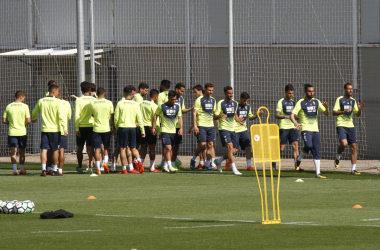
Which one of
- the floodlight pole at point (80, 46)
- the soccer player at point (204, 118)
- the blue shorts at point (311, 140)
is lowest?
the blue shorts at point (311, 140)

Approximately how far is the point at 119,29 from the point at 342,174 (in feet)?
34.4

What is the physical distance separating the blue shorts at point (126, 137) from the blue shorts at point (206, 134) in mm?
1991

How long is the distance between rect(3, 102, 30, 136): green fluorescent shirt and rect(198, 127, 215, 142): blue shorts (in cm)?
454

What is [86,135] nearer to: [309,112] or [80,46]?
[80,46]

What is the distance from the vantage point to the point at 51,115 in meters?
20.3

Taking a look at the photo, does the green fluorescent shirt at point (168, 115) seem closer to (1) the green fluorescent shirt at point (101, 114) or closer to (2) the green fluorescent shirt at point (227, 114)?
(2) the green fluorescent shirt at point (227, 114)

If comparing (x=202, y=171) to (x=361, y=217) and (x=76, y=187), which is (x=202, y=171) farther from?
(x=361, y=217)

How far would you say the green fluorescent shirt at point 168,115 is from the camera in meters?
21.4

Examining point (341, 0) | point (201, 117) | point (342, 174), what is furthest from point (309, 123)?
point (341, 0)

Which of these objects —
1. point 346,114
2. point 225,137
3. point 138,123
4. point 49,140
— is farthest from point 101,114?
point 346,114

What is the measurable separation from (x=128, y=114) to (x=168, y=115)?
1127mm

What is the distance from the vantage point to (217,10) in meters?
27.2

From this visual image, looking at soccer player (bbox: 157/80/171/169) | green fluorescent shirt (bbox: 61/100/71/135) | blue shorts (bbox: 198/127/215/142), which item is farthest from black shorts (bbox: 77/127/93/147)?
blue shorts (bbox: 198/127/215/142)

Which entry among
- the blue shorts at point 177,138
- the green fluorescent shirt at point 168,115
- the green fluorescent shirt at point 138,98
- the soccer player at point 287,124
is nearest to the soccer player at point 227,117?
the green fluorescent shirt at point 168,115
